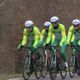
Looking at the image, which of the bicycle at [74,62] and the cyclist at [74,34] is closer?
the cyclist at [74,34]

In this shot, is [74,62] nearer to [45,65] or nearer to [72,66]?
[72,66]

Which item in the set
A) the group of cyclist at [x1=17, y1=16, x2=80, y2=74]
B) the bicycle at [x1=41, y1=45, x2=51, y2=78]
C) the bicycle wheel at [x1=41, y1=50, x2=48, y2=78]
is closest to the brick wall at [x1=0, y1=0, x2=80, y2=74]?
the group of cyclist at [x1=17, y1=16, x2=80, y2=74]

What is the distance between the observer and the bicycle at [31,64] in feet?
58.7

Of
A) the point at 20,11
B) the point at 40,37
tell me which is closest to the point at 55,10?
the point at 20,11

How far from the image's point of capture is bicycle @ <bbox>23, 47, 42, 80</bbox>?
58.7 feet

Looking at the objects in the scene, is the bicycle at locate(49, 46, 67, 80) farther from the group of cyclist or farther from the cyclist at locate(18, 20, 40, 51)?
the cyclist at locate(18, 20, 40, 51)

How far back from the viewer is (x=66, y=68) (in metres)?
18.6

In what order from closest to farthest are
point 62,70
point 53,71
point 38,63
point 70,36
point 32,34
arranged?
point 53,71 < point 32,34 < point 38,63 < point 62,70 < point 70,36

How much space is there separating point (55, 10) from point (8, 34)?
322cm

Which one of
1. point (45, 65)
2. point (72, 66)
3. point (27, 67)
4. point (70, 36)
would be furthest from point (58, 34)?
point (27, 67)

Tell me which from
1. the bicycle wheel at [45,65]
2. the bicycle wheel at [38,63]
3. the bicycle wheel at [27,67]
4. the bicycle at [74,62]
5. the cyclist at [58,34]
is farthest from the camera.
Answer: the bicycle at [74,62]

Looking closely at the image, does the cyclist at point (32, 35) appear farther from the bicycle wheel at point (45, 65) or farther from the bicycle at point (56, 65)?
the bicycle at point (56, 65)

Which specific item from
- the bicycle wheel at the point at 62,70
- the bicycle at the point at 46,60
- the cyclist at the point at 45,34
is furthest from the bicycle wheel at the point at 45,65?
the cyclist at the point at 45,34

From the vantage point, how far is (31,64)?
18.1 m
